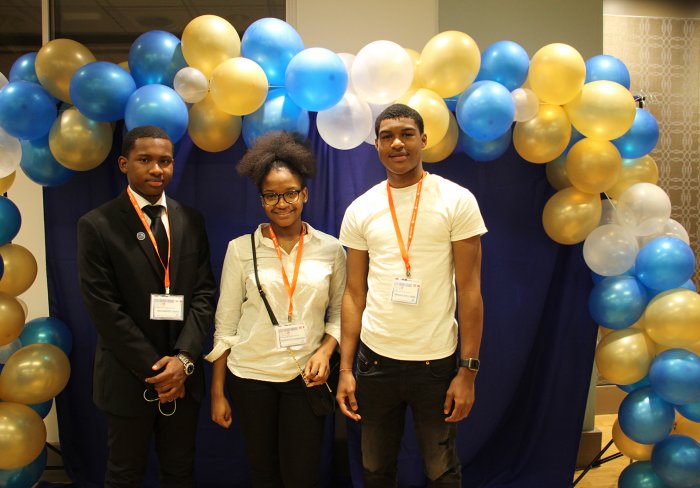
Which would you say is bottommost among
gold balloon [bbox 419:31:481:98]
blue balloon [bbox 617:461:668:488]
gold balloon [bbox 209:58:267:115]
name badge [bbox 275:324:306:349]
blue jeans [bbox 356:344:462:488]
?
blue balloon [bbox 617:461:668:488]

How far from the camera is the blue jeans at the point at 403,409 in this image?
5.88ft

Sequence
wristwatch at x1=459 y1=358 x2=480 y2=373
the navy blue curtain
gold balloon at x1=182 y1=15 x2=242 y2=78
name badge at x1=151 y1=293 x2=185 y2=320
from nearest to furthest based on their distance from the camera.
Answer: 1. wristwatch at x1=459 y1=358 x2=480 y2=373
2. name badge at x1=151 y1=293 x2=185 y2=320
3. gold balloon at x1=182 y1=15 x2=242 y2=78
4. the navy blue curtain

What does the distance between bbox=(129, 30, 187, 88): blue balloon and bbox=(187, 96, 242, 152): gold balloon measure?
0.59ft

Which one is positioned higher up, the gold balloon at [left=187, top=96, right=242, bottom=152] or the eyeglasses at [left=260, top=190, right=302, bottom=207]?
the gold balloon at [left=187, top=96, right=242, bottom=152]

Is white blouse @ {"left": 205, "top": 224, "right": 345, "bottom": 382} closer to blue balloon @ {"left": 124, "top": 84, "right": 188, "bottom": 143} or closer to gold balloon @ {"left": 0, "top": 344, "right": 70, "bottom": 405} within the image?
blue balloon @ {"left": 124, "top": 84, "right": 188, "bottom": 143}

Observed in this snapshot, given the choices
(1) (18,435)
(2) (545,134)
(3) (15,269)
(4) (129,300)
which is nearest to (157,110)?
(4) (129,300)

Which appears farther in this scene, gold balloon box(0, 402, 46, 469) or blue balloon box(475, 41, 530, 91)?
blue balloon box(475, 41, 530, 91)

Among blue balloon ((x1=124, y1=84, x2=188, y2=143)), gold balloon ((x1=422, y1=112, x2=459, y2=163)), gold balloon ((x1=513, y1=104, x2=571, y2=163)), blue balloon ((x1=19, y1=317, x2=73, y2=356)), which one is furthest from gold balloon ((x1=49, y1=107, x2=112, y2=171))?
gold balloon ((x1=513, y1=104, x2=571, y2=163))

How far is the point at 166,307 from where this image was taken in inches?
75.6

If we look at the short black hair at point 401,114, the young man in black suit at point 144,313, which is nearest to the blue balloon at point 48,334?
the young man in black suit at point 144,313

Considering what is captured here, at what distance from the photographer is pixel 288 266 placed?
199 cm

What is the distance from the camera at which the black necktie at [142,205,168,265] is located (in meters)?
1.96

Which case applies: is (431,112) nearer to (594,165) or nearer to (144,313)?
(594,165)

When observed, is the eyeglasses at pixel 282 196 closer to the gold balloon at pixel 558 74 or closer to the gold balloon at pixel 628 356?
the gold balloon at pixel 558 74
